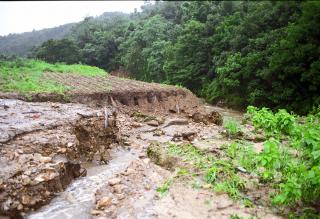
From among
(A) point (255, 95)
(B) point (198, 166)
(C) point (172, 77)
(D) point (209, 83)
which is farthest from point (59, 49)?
(B) point (198, 166)

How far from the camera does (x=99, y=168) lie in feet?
24.7

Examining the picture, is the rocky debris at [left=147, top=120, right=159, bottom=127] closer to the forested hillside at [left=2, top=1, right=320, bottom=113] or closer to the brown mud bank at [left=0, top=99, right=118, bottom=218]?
the brown mud bank at [left=0, top=99, right=118, bottom=218]

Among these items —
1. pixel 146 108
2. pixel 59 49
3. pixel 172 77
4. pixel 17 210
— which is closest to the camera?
pixel 17 210

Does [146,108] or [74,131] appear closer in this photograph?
[74,131]

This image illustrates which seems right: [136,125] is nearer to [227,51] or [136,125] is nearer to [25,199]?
[25,199]

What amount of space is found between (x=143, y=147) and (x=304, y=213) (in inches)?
192

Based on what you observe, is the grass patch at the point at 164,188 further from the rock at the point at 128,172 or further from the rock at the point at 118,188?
the rock at the point at 128,172

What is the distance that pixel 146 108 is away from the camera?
50.1ft

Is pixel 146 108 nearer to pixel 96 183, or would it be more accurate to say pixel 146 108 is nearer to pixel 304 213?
pixel 96 183

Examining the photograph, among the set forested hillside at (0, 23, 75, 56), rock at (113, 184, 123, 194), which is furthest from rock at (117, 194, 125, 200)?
forested hillside at (0, 23, 75, 56)

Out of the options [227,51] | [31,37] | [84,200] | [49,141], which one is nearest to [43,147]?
[49,141]

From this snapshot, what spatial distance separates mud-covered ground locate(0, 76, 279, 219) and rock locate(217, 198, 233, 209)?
0.01 m

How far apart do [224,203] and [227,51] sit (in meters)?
21.3

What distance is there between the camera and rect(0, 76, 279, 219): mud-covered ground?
514 cm
